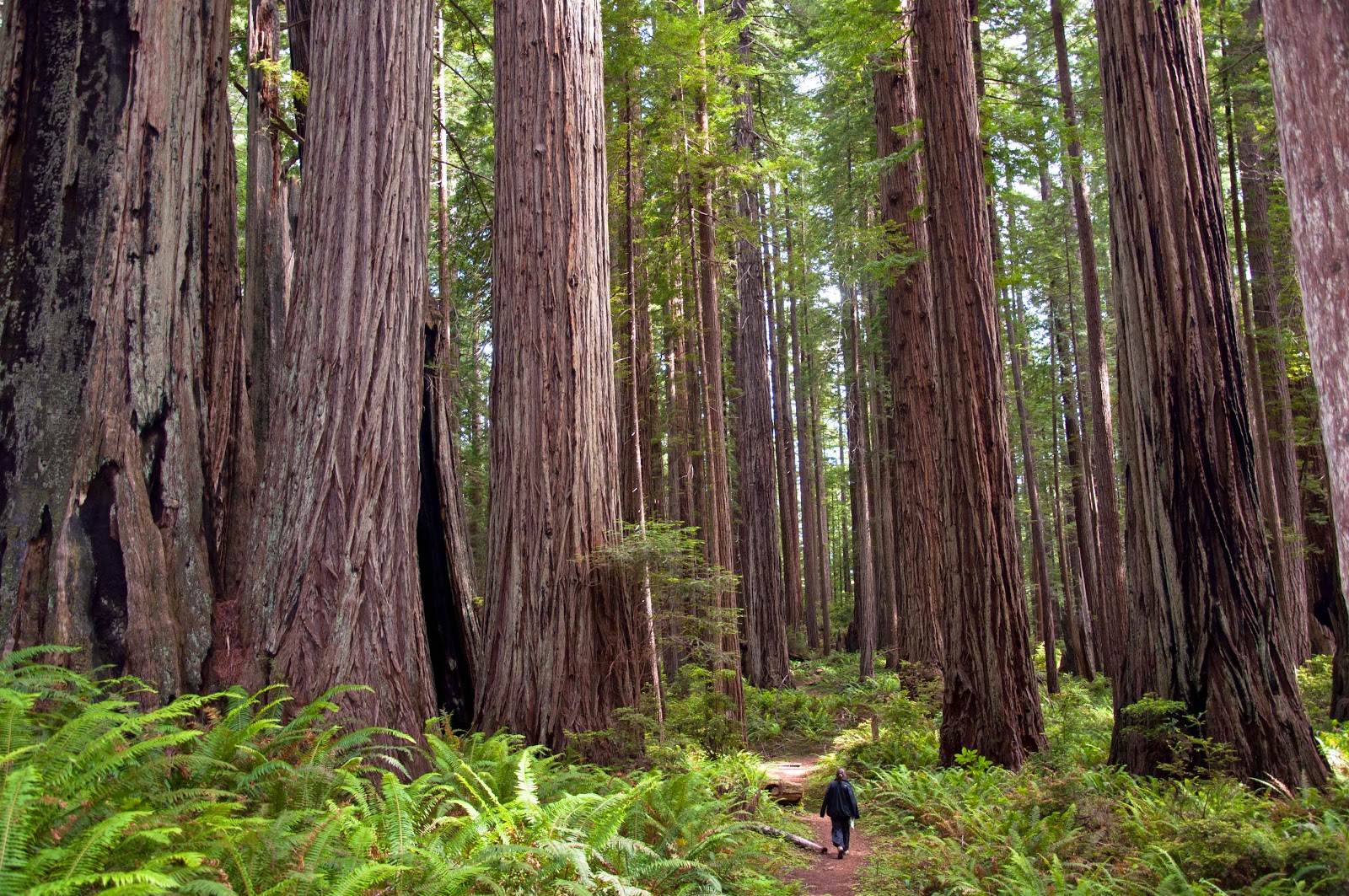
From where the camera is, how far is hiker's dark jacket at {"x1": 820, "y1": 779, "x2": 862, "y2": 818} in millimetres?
7262

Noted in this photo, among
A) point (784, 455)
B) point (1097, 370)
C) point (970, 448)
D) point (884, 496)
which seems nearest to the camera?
point (970, 448)

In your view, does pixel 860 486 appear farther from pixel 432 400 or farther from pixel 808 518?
pixel 432 400

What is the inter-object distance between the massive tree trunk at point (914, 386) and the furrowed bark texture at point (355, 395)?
924cm

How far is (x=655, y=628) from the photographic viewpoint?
344 inches

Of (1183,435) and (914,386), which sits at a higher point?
(914,386)

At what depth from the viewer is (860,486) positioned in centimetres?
2583

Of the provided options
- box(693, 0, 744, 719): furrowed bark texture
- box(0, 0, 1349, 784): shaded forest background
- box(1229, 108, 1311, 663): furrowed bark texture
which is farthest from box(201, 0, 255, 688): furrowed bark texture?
box(1229, 108, 1311, 663): furrowed bark texture

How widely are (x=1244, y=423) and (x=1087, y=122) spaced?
39.9 ft

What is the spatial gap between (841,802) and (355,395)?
5201 millimetres

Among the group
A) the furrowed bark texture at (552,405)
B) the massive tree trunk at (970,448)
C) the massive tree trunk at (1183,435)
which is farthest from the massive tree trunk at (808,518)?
the massive tree trunk at (1183,435)

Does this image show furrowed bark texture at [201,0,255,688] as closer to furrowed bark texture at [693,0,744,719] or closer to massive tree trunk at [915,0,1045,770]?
massive tree trunk at [915,0,1045,770]

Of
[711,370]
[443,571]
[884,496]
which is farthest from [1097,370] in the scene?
[443,571]

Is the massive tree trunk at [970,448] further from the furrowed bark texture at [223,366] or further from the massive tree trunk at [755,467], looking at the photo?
the massive tree trunk at [755,467]

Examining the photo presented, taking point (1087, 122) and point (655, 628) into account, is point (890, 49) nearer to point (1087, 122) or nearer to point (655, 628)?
point (1087, 122)
